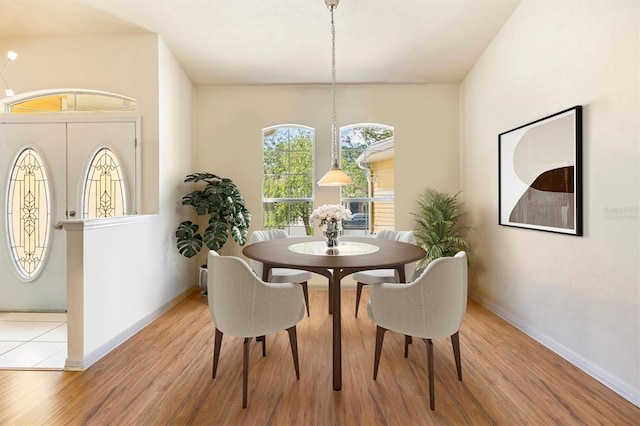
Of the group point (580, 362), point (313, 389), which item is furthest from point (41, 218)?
point (580, 362)

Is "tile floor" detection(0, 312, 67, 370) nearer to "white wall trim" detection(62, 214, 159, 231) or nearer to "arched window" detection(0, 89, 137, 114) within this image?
"white wall trim" detection(62, 214, 159, 231)

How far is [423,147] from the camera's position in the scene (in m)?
4.25

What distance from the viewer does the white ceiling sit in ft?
9.66

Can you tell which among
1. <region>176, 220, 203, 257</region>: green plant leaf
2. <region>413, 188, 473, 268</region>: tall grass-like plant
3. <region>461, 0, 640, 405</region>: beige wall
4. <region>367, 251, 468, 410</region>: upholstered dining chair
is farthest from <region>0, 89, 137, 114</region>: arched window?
<region>461, 0, 640, 405</region>: beige wall

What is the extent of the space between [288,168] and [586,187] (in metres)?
3.25

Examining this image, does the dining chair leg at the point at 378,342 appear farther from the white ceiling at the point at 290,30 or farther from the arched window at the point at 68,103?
the arched window at the point at 68,103

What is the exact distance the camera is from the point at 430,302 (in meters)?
1.85

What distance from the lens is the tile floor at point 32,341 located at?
234 cm

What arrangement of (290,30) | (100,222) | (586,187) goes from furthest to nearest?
(290,30), (100,222), (586,187)

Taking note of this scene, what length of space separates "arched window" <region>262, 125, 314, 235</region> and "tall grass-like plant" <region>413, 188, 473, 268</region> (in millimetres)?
1556

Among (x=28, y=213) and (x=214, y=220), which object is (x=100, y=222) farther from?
(x=28, y=213)

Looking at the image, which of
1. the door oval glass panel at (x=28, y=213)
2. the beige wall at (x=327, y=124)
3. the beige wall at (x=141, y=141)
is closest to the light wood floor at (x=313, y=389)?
the beige wall at (x=141, y=141)

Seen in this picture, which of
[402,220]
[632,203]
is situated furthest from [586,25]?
[402,220]

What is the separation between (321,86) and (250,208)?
1962 millimetres
